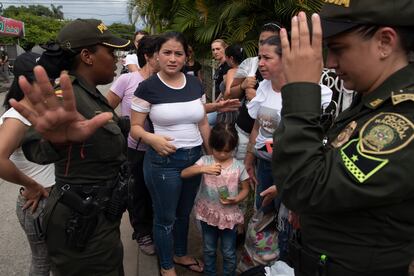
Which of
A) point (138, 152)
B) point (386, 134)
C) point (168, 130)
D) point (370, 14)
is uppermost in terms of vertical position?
point (370, 14)

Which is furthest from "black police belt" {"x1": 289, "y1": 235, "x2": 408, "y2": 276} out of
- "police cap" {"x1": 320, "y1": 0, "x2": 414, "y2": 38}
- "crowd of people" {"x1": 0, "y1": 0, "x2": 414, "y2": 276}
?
"police cap" {"x1": 320, "y1": 0, "x2": 414, "y2": 38}

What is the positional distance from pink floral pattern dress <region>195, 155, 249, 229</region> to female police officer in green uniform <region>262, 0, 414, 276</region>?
137 centimetres

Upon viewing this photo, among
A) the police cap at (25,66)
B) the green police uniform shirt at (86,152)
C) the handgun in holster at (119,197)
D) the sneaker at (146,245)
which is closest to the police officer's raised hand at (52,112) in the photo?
the green police uniform shirt at (86,152)

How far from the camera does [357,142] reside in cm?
100

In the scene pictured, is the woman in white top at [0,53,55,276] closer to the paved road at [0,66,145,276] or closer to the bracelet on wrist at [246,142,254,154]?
the paved road at [0,66,145,276]

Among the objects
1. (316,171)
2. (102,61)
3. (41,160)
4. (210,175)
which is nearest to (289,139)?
(316,171)

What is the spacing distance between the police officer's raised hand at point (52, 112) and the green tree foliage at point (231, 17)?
371 cm

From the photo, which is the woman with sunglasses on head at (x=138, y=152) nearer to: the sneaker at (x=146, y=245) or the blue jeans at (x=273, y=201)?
the sneaker at (x=146, y=245)

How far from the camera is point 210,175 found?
2.53 m

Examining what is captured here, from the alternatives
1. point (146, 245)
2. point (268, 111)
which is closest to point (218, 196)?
point (268, 111)

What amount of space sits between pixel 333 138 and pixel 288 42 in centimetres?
35

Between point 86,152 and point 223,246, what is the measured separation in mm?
1407

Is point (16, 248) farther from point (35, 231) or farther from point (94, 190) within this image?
point (94, 190)

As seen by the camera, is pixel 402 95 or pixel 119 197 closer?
pixel 402 95
